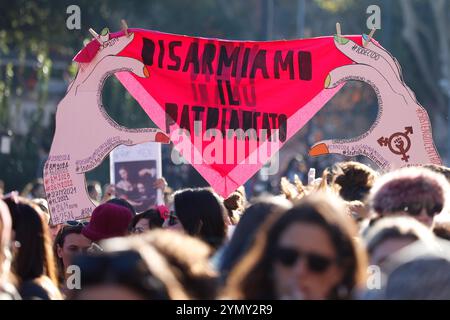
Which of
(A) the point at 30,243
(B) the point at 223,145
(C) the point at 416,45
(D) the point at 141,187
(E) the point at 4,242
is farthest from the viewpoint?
(C) the point at 416,45

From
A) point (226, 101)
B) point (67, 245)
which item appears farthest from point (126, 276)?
point (226, 101)

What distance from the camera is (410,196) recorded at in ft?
18.0

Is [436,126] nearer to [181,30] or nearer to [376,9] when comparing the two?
[181,30]

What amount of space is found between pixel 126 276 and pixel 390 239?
61.4 inches

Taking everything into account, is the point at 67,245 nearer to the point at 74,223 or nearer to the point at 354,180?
the point at 74,223

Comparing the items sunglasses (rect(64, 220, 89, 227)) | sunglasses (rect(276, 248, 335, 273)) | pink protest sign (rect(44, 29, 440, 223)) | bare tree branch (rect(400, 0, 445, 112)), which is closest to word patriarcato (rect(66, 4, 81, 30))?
pink protest sign (rect(44, 29, 440, 223))

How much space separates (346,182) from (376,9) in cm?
120

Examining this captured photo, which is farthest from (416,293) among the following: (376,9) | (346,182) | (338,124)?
(338,124)

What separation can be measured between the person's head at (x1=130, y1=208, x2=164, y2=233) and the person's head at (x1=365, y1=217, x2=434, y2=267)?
2954mm

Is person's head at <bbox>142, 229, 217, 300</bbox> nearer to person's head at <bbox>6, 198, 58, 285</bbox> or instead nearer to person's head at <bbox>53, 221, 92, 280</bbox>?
person's head at <bbox>6, 198, 58, 285</bbox>

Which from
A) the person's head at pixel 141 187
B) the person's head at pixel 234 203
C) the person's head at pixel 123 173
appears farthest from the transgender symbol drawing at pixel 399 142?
the person's head at pixel 123 173
